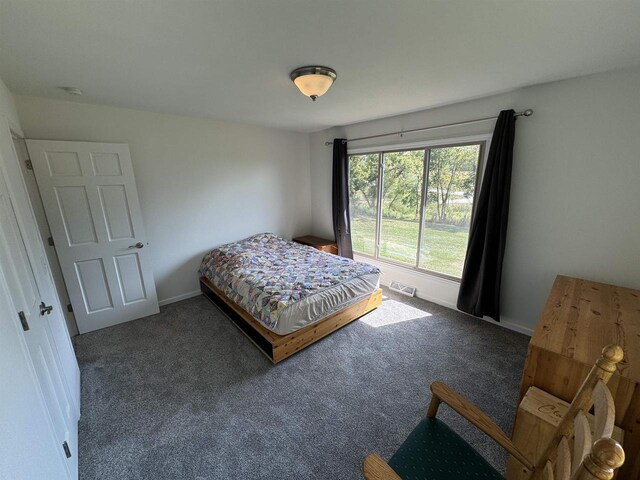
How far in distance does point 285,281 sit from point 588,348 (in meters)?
2.14

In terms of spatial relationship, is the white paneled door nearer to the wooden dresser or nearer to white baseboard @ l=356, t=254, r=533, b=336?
white baseboard @ l=356, t=254, r=533, b=336

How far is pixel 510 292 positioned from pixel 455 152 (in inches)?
→ 63.2

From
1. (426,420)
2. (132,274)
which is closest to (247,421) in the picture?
(426,420)

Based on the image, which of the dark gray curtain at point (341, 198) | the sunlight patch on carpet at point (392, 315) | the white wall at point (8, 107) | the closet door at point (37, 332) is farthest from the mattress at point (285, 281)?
the white wall at point (8, 107)

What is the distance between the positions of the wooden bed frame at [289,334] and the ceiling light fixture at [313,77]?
1.98 m

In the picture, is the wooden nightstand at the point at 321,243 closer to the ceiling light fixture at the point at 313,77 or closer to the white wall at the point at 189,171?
the white wall at the point at 189,171

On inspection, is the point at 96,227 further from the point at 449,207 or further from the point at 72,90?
the point at 449,207

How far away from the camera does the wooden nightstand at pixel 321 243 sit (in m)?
4.06

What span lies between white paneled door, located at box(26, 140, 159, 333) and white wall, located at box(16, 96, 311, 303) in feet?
0.61

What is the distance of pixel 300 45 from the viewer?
1472 mm

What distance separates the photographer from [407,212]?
3.45 metres

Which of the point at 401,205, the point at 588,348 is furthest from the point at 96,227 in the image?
the point at 588,348

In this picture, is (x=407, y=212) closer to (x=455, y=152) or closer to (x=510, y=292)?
(x=455, y=152)

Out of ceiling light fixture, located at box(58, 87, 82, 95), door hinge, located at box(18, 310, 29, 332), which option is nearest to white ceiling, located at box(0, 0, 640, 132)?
ceiling light fixture, located at box(58, 87, 82, 95)
